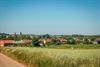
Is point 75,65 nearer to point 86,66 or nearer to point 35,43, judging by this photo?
point 86,66

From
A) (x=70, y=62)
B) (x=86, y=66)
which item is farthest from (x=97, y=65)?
(x=70, y=62)

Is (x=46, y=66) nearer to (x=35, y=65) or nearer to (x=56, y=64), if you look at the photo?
(x=56, y=64)

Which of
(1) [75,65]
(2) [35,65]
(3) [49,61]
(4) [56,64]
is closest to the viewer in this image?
(1) [75,65]

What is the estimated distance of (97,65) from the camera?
16375 mm

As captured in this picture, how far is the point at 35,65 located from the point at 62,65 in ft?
13.1

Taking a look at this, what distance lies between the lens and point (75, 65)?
57.5 ft

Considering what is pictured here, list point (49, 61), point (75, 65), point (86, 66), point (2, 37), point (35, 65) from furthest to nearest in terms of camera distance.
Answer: point (2, 37) → point (35, 65) → point (49, 61) → point (75, 65) → point (86, 66)

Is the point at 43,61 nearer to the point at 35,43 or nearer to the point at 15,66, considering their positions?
the point at 15,66

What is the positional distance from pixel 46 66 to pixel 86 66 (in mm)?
4123

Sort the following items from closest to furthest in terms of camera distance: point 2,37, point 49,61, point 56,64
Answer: point 56,64, point 49,61, point 2,37

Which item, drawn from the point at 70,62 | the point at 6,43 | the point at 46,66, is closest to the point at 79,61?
the point at 70,62

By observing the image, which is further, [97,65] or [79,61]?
[79,61]

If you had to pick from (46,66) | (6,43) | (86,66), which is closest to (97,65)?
(86,66)

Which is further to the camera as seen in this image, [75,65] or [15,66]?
[15,66]
